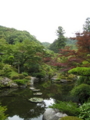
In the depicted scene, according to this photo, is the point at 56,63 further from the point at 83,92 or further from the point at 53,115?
the point at 53,115

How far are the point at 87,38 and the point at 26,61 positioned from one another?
53.8ft

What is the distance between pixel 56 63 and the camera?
7.51m

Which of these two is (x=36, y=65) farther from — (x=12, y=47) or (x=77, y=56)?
(x=77, y=56)

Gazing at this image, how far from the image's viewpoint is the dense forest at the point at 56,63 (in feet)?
21.7

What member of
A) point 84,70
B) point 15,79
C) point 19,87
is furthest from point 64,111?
point 15,79

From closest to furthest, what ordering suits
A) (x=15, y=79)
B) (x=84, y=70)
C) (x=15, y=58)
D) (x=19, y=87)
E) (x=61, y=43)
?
(x=84, y=70)
(x=19, y=87)
(x=15, y=79)
(x=15, y=58)
(x=61, y=43)

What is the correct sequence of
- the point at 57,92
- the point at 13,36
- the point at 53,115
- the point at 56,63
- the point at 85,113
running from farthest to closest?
1. the point at 13,36
2. the point at 57,92
3. the point at 56,63
4. the point at 53,115
5. the point at 85,113

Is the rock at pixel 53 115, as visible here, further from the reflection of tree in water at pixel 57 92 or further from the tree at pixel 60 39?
the tree at pixel 60 39

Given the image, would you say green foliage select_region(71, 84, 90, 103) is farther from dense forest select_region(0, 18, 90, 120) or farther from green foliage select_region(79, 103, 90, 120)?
green foliage select_region(79, 103, 90, 120)

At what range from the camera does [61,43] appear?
139 feet

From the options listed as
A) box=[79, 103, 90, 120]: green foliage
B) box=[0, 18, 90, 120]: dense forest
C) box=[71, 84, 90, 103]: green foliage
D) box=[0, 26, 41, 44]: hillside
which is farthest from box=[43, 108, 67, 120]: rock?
box=[0, 26, 41, 44]: hillside

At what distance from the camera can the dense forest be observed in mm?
6611

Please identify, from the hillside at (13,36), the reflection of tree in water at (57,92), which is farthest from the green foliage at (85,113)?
the hillside at (13,36)

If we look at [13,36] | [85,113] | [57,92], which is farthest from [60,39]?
[85,113]
